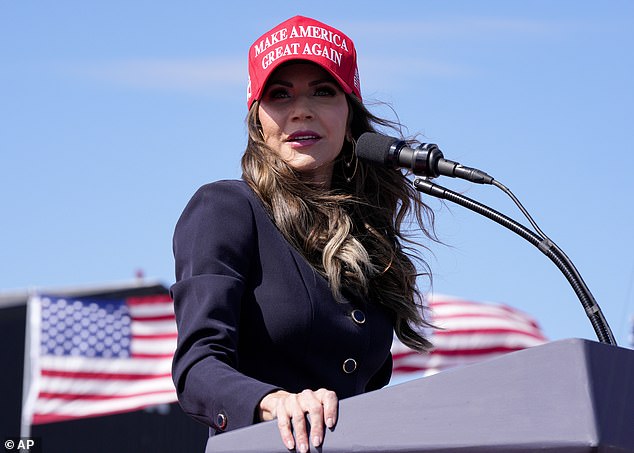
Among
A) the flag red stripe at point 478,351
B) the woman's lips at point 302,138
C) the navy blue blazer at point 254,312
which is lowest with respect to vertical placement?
the navy blue blazer at point 254,312

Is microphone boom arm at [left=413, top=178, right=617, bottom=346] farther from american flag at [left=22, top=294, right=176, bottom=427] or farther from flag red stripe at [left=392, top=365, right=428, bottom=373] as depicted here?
flag red stripe at [left=392, top=365, right=428, bottom=373]

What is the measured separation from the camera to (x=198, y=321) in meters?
2.26

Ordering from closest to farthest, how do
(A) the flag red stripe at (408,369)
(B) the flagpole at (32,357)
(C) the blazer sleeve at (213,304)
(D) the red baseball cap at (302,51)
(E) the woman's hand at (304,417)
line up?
(E) the woman's hand at (304,417) < (C) the blazer sleeve at (213,304) < (D) the red baseball cap at (302,51) < (B) the flagpole at (32,357) < (A) the flag red stripe at (408,369)

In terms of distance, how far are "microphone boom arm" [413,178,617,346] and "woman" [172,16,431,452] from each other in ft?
0.79

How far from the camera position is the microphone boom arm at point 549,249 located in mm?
2268

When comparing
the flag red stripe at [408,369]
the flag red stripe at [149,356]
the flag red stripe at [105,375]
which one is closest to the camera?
the flag red stripe at [149,356]

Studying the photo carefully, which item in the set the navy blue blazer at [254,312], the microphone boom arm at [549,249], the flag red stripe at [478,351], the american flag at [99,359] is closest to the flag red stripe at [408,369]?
the flag red stripe at [478,351]

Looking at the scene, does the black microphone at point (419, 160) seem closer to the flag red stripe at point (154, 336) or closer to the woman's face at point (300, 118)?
the woman's face at point (300, 118)

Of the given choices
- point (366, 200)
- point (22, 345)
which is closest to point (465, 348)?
point (22, 345)

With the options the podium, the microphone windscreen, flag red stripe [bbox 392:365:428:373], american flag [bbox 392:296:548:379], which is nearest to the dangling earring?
the microphone windscreen

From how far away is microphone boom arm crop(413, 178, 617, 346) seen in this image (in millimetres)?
2268

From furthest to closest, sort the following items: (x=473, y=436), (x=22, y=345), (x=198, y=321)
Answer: (x=22, y=345)
(x=198, y=321)
(x=473, y=436)

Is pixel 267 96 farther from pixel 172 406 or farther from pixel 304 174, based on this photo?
pixel 172 406

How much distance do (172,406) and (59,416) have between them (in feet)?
10.5
